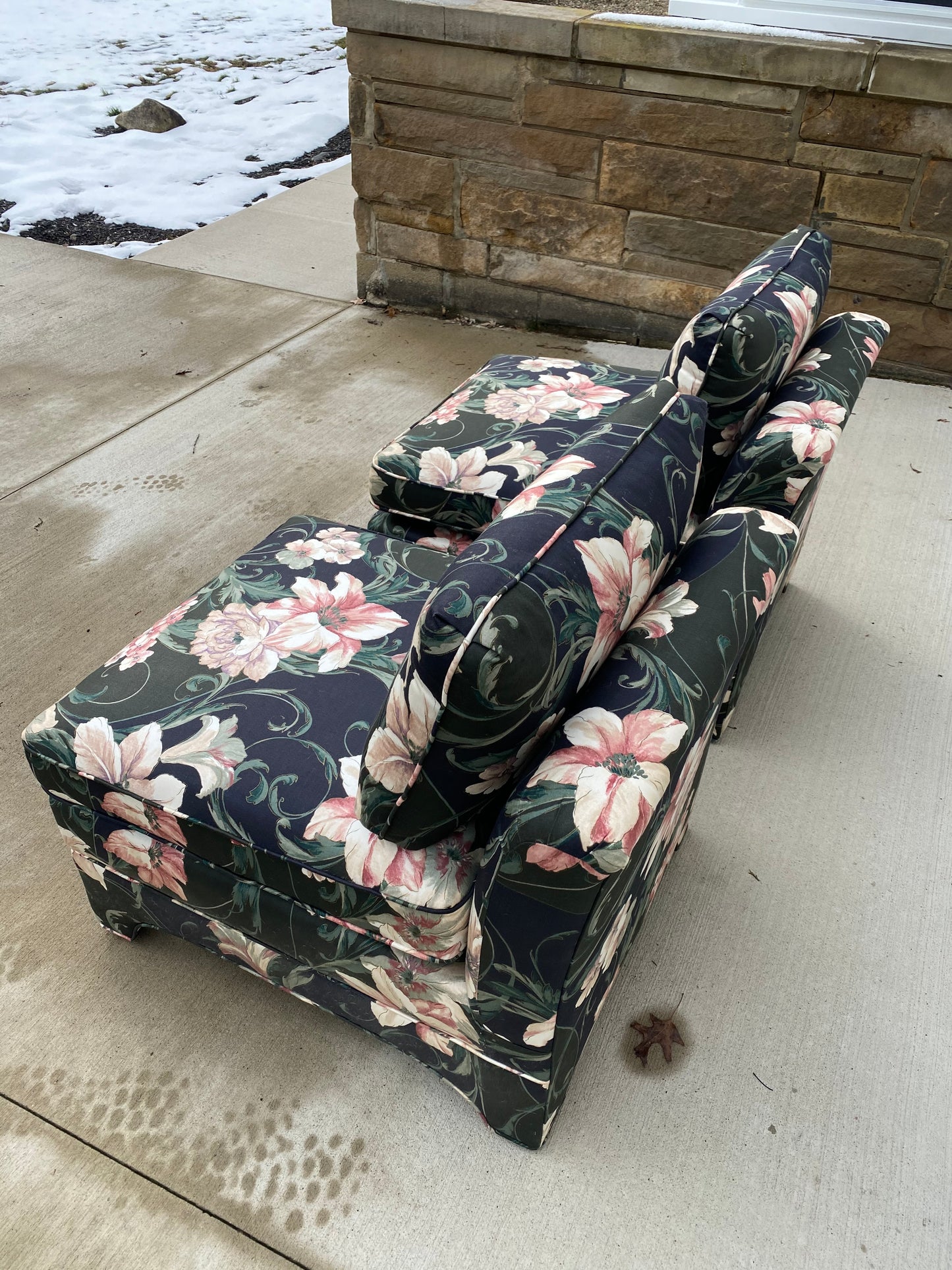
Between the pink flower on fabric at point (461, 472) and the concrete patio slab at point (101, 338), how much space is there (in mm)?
1361

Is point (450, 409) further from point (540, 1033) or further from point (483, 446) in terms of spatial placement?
point (540, 1033)

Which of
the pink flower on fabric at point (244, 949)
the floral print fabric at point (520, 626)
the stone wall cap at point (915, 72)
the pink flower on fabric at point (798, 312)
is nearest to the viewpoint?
the floral print fabric at point (520, 626)

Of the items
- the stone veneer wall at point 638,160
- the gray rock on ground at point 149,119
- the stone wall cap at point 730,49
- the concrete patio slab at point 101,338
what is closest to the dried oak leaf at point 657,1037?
the concrete patio slab at point 101,338

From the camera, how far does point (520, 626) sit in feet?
2.85

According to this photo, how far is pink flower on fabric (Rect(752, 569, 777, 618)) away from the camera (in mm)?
1191

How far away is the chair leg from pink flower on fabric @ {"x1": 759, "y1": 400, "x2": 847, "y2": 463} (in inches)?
48.4

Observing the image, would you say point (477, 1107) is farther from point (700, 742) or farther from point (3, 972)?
point (3, 972)

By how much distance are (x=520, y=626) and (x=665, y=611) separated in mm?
324

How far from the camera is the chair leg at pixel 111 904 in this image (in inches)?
57.7

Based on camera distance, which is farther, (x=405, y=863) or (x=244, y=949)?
(x=244, y=949)

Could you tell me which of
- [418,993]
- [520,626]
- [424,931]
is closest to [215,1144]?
[418,993]

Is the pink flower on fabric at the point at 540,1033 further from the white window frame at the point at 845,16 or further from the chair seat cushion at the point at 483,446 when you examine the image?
the white window frame at the point at 845,16

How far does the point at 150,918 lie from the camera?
1.48 metres

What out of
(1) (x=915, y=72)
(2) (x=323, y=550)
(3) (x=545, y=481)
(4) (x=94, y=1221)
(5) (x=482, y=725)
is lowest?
(4) (x=94, y=1221)
